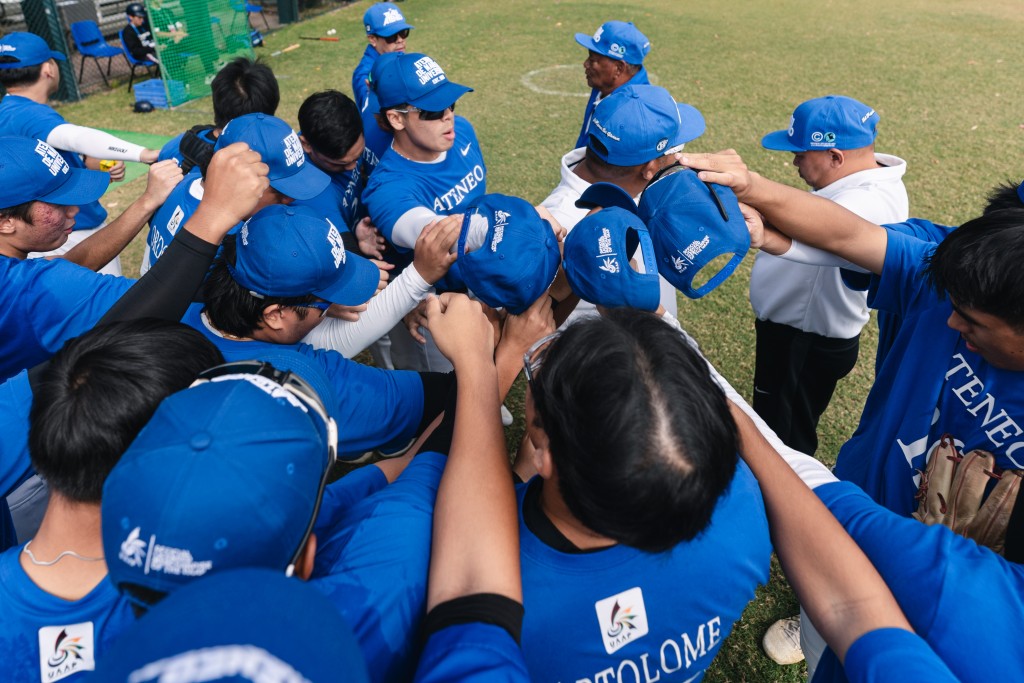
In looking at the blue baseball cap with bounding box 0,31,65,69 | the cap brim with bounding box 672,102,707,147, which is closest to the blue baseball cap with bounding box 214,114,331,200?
the cap brim with bounding box 672,102,707,147

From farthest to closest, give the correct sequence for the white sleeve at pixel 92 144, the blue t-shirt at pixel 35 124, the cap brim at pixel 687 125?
1. the blue t-shirt at pixel 35 124
2. the white sleeve at pixel 92 144
3. the cap brim at pixel 687 125

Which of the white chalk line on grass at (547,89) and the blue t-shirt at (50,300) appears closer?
the blue t-shirt at (50,300)

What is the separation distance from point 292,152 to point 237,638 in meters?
2.75

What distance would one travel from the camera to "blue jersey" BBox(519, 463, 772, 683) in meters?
1.35

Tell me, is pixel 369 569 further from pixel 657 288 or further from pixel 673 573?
pixel 657 288

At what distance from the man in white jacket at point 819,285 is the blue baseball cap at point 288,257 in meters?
2.11

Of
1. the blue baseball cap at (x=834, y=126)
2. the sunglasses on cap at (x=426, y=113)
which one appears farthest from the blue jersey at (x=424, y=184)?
the blue baseball cap at (x=834, y=126)

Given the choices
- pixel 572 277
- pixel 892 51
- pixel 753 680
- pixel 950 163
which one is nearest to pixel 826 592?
pixel 572 277

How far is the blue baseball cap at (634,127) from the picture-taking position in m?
2.69

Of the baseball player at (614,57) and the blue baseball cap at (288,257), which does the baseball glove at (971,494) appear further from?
the baseball player at (614,57)

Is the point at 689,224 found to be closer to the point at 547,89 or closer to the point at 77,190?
the point at 77,190

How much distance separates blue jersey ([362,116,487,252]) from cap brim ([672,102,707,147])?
3.54 feet

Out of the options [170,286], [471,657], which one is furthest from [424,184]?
[471,657]

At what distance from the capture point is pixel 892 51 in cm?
1251
